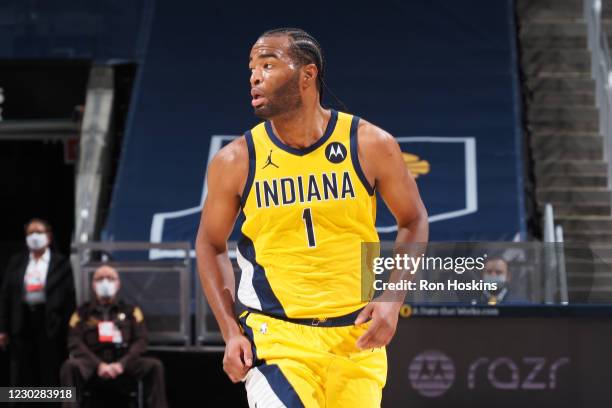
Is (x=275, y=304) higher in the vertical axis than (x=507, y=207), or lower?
lower

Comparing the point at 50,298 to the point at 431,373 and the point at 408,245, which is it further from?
the point at 408,245

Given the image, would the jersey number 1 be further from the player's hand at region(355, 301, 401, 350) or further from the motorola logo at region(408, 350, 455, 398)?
the motorola logo at region(408, 350, 455, 398)

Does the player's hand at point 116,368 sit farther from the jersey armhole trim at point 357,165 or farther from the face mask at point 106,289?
the jersey armhole trim at point 357,165

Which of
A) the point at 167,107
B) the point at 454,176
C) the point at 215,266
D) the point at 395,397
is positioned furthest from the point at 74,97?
the point at 215,266

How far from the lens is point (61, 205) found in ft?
59.9

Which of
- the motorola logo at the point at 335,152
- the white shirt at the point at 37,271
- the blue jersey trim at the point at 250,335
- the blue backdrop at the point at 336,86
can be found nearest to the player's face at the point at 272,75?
the motorola logo at the point at 335,152

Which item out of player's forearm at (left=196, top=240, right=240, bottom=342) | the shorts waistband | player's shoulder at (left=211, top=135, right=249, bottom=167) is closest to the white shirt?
player's forearm at (left=196, top=240, right=240, bottom=342)

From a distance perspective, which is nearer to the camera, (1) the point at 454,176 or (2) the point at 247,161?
(2) the point at 247,161

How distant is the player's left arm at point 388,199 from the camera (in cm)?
423

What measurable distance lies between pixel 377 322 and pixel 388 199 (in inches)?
19.8

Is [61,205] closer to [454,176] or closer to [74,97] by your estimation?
[74,97]

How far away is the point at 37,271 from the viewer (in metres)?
11.1

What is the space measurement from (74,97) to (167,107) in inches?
72.4

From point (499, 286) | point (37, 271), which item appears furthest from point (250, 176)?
point (37, 271)
